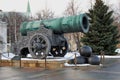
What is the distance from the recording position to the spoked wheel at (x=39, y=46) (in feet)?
66.1

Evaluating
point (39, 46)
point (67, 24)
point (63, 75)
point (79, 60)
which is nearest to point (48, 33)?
point (39, 46)

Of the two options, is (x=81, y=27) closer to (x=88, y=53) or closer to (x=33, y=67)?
(x=88, y=53)

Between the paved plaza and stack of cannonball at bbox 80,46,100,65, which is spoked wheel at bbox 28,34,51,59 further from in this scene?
the paved plaza

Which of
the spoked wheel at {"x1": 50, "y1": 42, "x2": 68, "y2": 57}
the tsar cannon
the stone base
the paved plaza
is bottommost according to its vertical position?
the paved plaza

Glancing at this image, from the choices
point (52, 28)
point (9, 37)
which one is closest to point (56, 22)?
point (52, 28)

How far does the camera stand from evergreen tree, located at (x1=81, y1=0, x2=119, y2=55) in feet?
108

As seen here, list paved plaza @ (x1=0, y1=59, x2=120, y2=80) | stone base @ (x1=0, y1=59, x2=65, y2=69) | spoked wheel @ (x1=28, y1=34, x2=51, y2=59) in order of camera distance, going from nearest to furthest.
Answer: paved plaza @ (x1=0, y1=59, x2=120, y2=80)
stone base @ (x1=0, y1=59, x2=65, y2=69)
spoked wheel @ (x1=28, y1=34, x2=51, y2=59)

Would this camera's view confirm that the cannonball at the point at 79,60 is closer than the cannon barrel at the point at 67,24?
Yes

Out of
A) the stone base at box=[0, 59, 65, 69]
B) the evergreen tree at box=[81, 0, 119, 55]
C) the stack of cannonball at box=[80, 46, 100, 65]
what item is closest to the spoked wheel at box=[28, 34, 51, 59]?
the stone base at box=[0, 59, 65, 69]

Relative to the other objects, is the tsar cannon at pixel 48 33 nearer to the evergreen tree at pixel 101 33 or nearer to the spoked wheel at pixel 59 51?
the spoked wheel at pixel 59 51

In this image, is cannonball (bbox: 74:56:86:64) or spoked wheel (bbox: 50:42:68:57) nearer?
cannonball (bbox: 74:56:86:64)

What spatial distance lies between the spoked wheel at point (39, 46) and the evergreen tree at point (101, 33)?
1280 centimetres

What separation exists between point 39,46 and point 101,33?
46.9ft

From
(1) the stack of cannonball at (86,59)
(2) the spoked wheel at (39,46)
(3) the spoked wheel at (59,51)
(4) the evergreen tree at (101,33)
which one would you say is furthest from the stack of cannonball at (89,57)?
(4) the evergreen tree at (101,33)
